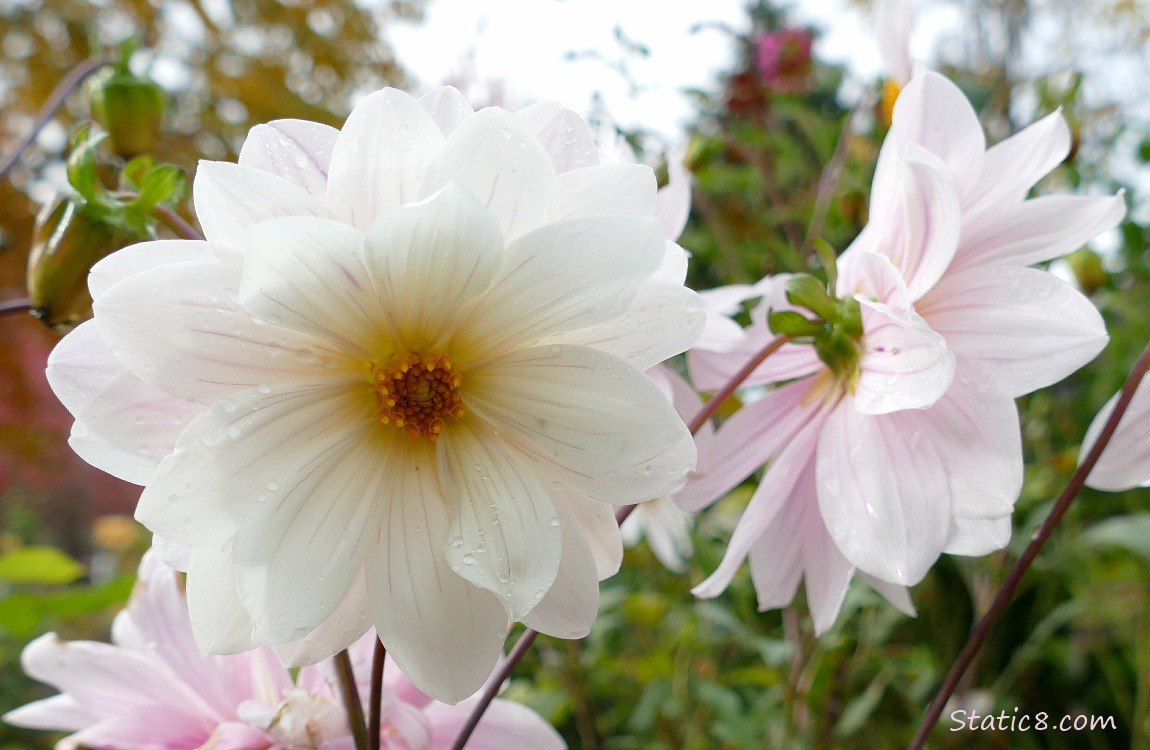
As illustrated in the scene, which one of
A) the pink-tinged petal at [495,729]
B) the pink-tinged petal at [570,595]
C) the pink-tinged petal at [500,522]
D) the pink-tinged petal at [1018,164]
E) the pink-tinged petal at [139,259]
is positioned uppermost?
the pink-tinged petal at [139,259]

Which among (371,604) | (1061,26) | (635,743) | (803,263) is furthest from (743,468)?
(1061,26)

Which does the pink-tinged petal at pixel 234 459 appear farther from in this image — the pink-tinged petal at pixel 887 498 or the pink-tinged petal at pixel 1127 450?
the pink-tinged petal at pixel 1127 450

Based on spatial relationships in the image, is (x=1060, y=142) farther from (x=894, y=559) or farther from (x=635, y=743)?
(x=635, y=743)

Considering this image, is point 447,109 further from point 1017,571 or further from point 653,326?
point 1017,571

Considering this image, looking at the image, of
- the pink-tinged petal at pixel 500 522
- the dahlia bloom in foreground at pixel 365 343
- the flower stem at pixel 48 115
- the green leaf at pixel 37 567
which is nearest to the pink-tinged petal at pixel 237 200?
the dahlia bloom in foreground at pixel 365 343

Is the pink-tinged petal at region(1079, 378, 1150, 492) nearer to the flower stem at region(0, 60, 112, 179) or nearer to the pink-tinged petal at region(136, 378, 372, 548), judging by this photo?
the pink-tinged petal at region(136, 378, 372, 548)

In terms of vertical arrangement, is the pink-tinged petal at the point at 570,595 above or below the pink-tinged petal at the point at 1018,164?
below

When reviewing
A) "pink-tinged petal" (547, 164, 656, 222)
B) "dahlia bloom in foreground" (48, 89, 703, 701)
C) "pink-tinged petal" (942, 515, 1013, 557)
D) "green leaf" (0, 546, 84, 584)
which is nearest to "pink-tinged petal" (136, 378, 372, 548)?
"dahlia bloom in foreground" (48, 89, 703, 701)
